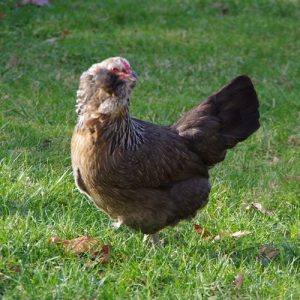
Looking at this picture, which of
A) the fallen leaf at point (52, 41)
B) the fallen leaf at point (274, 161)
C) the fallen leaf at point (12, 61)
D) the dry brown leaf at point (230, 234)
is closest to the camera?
the dry brown leaf at point (230, 234)

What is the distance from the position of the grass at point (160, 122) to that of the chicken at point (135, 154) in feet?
0.78

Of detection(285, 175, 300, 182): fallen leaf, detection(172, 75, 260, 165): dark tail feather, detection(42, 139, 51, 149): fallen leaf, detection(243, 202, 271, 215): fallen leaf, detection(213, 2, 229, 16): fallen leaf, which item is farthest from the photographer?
detection(213, 2, 229, 16): fallen leaf

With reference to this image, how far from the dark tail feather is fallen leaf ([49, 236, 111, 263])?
39.4 inches

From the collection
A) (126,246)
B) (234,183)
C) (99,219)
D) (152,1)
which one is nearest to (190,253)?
(126,246)

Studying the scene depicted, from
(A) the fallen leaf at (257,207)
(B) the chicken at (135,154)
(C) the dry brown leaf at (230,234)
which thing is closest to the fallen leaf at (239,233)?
(C) the dry brown leaf at (230,234)

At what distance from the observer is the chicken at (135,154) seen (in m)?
4.36

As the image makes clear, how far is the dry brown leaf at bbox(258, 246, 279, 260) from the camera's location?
4688mm

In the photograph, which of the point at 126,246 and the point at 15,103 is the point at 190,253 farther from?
the point at 15,103

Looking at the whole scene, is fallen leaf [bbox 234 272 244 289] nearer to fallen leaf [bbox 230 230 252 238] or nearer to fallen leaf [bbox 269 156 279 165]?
fallen leaf [bbox 230 230 252 238]

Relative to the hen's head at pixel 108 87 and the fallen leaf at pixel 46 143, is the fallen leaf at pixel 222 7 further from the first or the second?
the hen's head at pixel 108 87

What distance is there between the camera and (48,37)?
9297mm

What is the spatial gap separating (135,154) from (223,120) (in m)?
0.91

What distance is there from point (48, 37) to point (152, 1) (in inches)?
87.4

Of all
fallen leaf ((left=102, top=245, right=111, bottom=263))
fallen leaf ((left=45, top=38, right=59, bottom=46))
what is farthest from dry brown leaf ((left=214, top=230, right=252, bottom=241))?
fallen leaf ((left=45, top=38, right=59, bottom=46))
